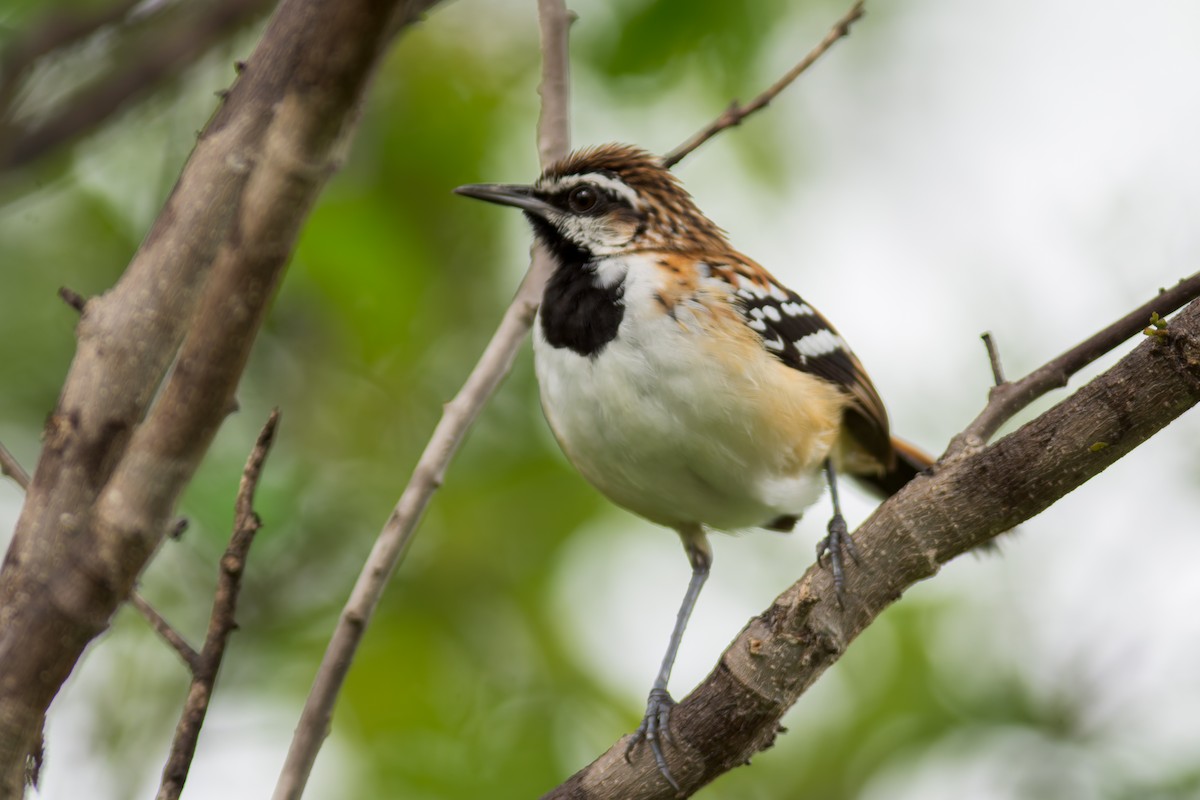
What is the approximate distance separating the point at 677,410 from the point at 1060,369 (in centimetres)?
159

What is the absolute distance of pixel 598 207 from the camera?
5578 mm

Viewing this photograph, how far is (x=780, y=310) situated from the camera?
5348mm

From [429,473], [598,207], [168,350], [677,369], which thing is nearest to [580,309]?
[677,369]

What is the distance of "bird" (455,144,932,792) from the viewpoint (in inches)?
191

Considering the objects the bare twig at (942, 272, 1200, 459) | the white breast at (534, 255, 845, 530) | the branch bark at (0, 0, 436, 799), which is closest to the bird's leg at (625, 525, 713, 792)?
the white breast at (534, 255, 845, 530)

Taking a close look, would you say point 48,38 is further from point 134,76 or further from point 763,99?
point 763,99

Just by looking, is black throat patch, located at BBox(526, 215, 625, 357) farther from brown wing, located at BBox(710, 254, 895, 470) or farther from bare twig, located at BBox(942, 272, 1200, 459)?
bare twig, located at BBox(942, 272, 1200, 459)

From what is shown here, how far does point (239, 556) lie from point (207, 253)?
2.94ft

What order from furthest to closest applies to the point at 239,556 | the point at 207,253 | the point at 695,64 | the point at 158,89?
the point at 695,64
the point at 158,89
the point at 239,556
the point at 207,253

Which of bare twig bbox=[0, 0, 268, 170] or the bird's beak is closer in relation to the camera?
bare twig bbox=[0, 0, 268, 170]

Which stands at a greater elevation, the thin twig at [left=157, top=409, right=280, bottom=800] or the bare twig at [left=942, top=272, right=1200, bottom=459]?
the bare twig at [left=942, top=272, right=1200, bottom=459]

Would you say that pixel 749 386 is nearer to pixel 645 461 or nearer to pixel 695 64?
pixel 645 461

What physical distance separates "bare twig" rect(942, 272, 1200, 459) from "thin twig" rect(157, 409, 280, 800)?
182 centimetres

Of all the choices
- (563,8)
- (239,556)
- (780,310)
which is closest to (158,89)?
(239,556)
